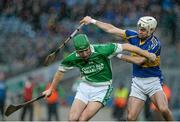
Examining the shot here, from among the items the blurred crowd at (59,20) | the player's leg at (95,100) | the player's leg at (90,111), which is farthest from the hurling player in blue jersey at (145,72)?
the blurred crowd at (59,20)

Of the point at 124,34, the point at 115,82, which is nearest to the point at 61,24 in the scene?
the point at 115,82

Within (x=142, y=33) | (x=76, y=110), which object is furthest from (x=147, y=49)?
(x=76, y=110)

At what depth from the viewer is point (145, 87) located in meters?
10.8

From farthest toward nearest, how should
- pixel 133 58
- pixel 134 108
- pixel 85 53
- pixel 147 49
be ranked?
1. pixel 134 108
2. pixel 147 49
3. pixel 133 58
4. pixel 85 53

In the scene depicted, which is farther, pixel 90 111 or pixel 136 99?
pixel 136 99

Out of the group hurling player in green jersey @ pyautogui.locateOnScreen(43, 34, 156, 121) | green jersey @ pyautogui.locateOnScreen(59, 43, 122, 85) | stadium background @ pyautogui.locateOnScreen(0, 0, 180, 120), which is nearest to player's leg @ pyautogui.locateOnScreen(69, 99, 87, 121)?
hurling player in green jersey @ pyautogui.locateOnScreen(43, 34, 156, 121)

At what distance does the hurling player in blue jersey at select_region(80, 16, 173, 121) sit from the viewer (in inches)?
419

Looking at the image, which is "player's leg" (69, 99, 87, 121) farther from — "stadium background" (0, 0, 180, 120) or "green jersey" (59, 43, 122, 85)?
"stadium background" (0, 0, 180, 120)

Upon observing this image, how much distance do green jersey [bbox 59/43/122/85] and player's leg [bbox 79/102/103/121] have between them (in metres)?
0.33

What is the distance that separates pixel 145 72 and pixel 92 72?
3.03 feet

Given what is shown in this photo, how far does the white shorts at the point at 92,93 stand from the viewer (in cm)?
1034

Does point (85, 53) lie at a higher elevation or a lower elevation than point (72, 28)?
higher

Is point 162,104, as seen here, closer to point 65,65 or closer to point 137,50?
point 137,50

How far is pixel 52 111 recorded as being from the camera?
18328 mm
